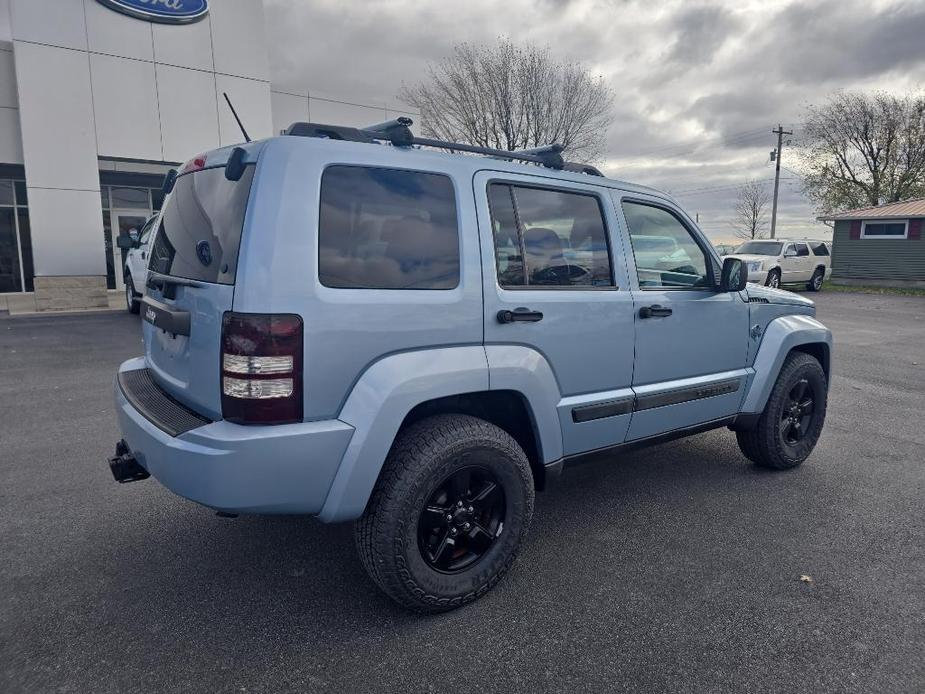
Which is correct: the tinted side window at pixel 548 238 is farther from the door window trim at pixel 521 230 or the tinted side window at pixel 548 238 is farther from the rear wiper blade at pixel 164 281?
the rear wiper blade at pixel 164 281

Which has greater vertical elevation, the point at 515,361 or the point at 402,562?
the point at 515,361

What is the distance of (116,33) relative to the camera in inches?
591

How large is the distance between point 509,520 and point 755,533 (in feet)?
4.94

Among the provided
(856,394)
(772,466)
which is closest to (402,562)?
(772,466)

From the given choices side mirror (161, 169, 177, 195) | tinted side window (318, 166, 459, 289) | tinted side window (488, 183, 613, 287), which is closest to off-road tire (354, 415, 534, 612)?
tinted side window (318, 166, 459, 289)

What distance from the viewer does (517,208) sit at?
9.68 feet

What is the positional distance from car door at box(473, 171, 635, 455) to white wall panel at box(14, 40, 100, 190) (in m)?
15.7

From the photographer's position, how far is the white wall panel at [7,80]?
14648mm

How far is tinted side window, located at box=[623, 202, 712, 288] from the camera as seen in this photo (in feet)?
11.3

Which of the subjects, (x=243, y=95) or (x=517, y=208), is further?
(x=243, y=95)

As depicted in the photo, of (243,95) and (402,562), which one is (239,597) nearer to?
(402,562)

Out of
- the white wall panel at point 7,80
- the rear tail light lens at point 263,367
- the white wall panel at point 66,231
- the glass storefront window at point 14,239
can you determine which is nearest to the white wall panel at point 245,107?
the white wall panel at point 66,231

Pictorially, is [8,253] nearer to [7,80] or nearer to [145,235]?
[7,80]

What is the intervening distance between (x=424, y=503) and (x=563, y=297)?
118 cm
